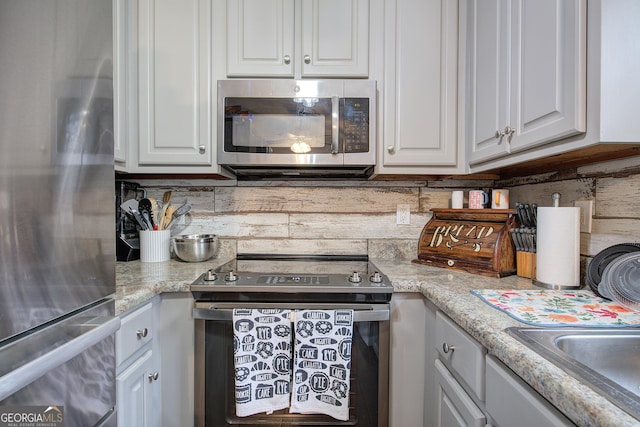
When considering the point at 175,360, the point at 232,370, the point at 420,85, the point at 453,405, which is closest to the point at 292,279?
the point at 232,370

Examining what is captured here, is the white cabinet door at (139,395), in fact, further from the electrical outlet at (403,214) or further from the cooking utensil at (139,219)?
the electrical outlet at (403,214)

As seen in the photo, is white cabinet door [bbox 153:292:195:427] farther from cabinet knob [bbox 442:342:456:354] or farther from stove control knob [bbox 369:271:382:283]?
cabinet knob [bbox 442:342:456:354]

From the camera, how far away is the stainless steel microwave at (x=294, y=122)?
1.38m

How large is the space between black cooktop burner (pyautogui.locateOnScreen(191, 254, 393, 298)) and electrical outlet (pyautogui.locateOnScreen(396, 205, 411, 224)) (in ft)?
1.19

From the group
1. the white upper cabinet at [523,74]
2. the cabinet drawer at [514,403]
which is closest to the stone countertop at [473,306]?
the cabinet drawer at [514,403]

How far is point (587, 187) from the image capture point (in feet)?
3.64

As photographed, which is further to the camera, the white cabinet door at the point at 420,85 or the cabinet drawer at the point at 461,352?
the white cabinet door at the point at 420,85

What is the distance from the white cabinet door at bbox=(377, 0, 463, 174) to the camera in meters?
1.43

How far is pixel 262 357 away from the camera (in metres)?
1.10

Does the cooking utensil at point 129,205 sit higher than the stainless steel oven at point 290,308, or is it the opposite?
the cooking utensil at point 129,205

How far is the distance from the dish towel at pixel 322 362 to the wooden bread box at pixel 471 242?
2.04 feet

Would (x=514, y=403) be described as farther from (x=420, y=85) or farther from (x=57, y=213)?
(x=420, y=85)

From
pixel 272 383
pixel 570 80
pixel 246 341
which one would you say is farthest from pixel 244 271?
pixel 570 80

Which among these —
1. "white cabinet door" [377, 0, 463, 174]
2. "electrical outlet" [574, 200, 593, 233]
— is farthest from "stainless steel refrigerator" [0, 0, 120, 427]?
"electrical outlet" [574, 200, 593, 233]
